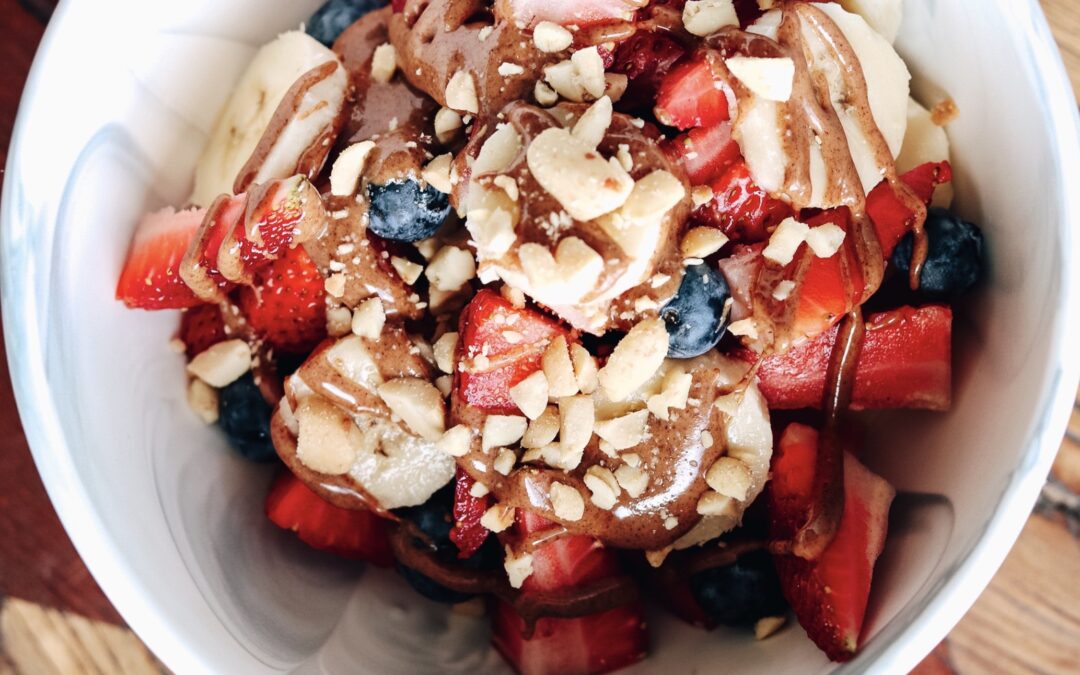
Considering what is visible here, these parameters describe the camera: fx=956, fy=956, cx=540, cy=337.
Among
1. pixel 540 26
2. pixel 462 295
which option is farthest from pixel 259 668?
pixel 540 26

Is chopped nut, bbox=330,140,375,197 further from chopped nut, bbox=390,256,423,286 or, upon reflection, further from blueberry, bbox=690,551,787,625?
blueberry, bbox=690,551,787,625

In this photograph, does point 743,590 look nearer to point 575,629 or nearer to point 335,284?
point 575,629

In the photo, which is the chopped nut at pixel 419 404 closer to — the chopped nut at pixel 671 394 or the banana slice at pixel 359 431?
the banana slice at pixel 359 431

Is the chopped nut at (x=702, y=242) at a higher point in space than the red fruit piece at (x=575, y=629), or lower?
higher

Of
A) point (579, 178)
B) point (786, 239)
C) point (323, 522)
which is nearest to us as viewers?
point (579, 178)

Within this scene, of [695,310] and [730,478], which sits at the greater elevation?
[695,310]

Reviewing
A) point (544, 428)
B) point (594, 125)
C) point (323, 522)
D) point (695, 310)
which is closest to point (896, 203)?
point (695, 310)

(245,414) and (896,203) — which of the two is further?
(245,414)

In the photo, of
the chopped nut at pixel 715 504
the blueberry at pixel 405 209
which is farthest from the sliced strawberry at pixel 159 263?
the chopped nut at pixel 715 504
